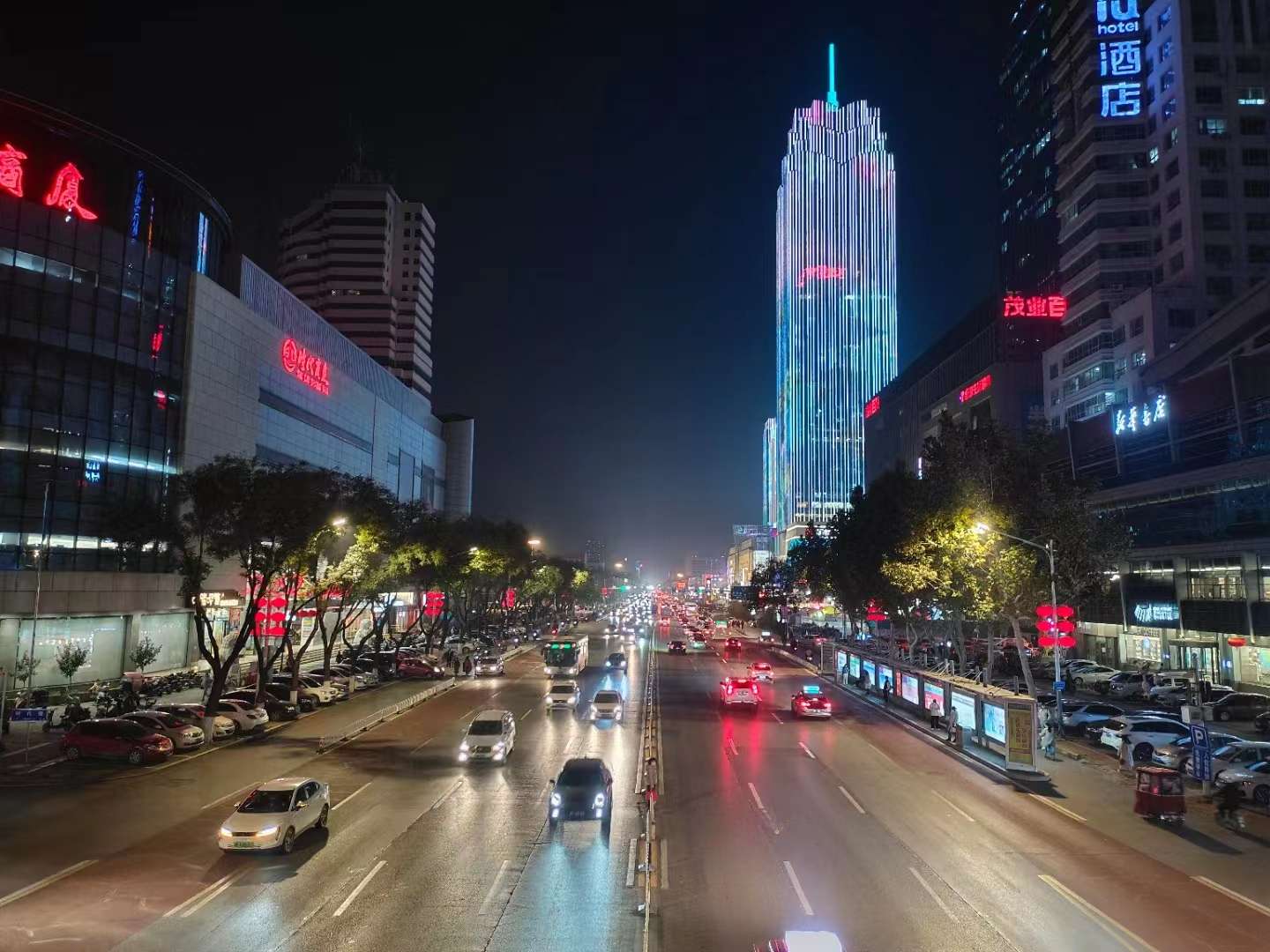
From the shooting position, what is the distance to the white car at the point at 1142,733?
32.2m

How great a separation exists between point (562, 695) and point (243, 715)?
573 inches

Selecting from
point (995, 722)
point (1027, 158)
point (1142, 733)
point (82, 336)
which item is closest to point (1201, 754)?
point (995, 722)

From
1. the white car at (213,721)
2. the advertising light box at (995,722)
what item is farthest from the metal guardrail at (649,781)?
the white car at (213,721)

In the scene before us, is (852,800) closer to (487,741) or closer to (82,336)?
(487,741)

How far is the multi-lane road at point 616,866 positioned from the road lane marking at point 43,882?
0.07 metres

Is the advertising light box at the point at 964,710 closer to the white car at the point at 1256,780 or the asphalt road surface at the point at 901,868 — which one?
the asphalt road surface at the point at 901,868

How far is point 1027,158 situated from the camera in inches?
5453

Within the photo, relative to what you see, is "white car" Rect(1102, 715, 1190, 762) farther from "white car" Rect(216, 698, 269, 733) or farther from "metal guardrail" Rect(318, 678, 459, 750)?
"white car" Rect(216, 698, 269, 733)

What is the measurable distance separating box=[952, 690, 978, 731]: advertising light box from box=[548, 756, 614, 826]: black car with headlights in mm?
18339

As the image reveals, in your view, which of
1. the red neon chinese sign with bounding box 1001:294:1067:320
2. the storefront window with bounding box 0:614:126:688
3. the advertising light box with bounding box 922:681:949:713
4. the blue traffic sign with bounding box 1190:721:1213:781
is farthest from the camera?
the red neon chinese sign with bounding box 1001:294:1067:320

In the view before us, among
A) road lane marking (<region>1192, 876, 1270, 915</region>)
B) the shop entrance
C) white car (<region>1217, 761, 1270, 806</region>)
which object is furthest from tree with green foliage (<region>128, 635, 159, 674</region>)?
the shop entrance

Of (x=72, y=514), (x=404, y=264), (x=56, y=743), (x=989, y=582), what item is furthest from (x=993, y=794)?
(x=404, y=264)

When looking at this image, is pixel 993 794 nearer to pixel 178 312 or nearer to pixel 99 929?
pixel 99 929

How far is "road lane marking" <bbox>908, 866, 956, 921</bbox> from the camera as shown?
16119mm
